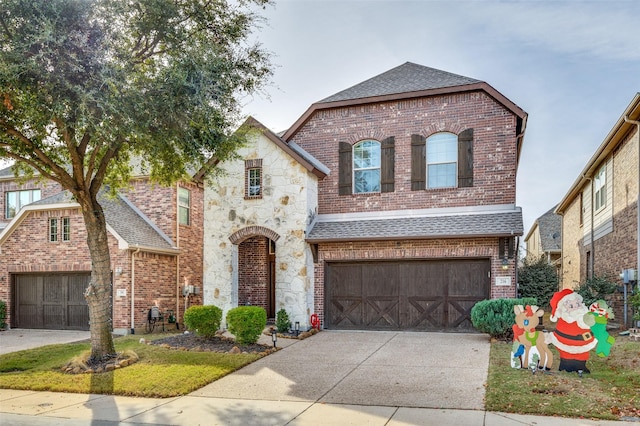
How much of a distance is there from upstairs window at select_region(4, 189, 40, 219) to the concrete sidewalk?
15.5 m

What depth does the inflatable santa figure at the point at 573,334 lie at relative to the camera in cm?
909

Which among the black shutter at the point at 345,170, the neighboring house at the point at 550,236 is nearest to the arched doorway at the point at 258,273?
the black shutter at the point at 345,170

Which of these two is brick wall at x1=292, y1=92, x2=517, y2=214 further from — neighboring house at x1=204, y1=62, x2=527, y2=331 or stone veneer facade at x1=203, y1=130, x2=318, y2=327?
stone veneer facade at x1=203, y1=130, x2=318, y2=327

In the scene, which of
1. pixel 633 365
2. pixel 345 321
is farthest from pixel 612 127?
pixel 345 321

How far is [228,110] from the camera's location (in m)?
12.0

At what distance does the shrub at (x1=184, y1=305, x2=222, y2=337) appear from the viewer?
519 inches

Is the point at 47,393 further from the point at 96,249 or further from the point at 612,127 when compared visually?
the point at 612,127

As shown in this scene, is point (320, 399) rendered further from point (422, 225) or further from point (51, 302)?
point (51, 302)

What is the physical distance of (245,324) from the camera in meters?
12.5

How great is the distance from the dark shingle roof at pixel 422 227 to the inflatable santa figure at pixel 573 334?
15.0 feet

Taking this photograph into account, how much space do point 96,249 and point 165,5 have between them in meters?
5.49

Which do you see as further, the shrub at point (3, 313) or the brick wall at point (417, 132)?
the shrub at point (3, 313)

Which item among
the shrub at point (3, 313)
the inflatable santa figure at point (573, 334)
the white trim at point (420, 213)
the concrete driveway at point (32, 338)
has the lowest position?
the concrete driveway at point (32, 338)

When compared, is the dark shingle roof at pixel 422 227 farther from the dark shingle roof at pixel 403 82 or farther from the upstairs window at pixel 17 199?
the upstairs window at pixel 17 199
